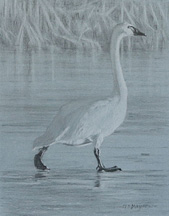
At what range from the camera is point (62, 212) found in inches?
132

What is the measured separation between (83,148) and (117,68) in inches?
10.6

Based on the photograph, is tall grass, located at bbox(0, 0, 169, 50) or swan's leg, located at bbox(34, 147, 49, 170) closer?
swan's leg, located at bbox(34, 147, 49, 170)

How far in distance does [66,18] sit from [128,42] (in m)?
0.23

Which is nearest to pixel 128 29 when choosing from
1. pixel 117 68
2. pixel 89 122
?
pixel 117 68

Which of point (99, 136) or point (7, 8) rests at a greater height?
point (7, 8)

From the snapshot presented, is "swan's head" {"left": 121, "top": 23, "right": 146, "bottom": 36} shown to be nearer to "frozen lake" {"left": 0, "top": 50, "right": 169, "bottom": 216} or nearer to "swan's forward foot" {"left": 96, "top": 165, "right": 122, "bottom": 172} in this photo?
"frozen lake" {"left": 0, "top": 50, "right": 169, "bottom": 216}

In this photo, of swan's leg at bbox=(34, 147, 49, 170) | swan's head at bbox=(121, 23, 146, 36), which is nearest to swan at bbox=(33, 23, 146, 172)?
swan's leg at bbox=(34, 147, 49, 170)

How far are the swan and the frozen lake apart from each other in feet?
0.14

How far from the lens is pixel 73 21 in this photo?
3.65m

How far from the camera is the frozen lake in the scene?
11.1ft

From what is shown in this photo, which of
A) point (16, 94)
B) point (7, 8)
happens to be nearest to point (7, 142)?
point (16, 94)

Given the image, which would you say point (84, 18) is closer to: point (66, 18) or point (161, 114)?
point (66, 18)

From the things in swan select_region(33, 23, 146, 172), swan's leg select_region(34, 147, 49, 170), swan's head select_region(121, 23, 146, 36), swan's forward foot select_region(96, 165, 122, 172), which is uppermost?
swan's head select_region(121, 23, 146, 36)

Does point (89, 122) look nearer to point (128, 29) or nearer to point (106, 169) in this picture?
point (106, 169)
